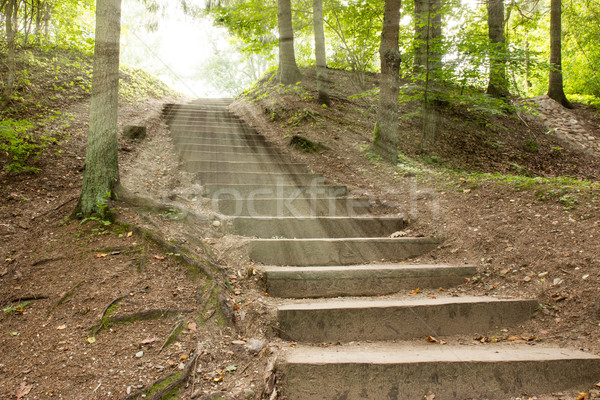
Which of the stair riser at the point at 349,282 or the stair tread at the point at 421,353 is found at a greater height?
the stair riser at the point at 349,282

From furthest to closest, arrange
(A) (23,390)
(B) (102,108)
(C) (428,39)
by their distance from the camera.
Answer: (C) (428,39)
(B) (102,108)
(A) (23,390)

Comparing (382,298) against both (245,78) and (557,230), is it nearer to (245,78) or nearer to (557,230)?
(557,230)

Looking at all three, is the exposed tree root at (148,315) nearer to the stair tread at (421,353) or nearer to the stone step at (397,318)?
the stone step at (397,318)

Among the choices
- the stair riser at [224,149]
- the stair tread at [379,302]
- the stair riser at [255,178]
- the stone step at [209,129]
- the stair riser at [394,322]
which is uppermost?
the stone step at [209,129]

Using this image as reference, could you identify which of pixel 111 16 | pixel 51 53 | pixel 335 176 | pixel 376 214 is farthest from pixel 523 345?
pixel 51 53

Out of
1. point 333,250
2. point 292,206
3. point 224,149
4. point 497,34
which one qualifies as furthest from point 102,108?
point 497,34

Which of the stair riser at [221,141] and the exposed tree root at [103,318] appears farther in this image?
the stair riser at [221,141]

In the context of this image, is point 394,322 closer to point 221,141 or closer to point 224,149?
point 224,149

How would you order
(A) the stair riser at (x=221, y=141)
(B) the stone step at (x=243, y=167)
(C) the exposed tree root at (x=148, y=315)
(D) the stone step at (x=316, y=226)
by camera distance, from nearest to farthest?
(C) the exposed tree root at (x=148, y=315) → (D) the stone step at (x=316, y=226) → (B) the stone step at (x=243, y=167) → (A) the stair riser at (x=221, y=141)

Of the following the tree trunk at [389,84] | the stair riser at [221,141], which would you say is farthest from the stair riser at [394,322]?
the stair riser at [221,141]

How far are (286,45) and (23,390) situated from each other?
10445 mm

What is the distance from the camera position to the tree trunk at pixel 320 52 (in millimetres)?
9508

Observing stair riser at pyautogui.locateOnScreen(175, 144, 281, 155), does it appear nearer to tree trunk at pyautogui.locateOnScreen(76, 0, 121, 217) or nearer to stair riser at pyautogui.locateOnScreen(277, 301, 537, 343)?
tree trunk at pyautogui.locateOnScreen(76, 0, 121, 217)

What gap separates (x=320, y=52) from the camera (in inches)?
380
